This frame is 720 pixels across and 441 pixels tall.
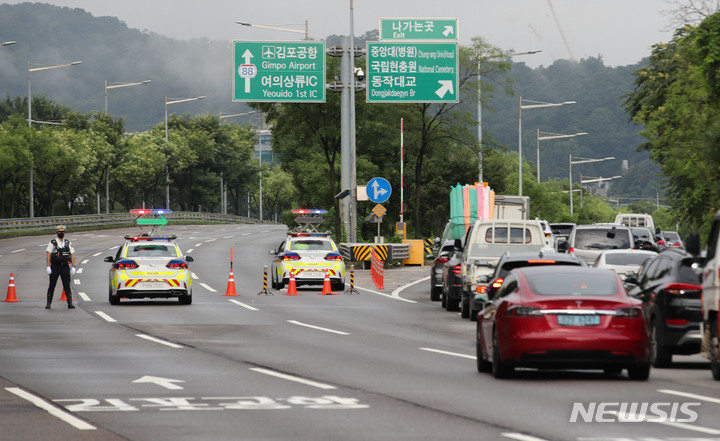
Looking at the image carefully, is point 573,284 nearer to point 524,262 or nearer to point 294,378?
point 294,378

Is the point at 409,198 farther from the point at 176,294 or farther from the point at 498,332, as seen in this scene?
the point at 498,332

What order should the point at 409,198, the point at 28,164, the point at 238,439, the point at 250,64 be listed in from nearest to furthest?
the point at 238,439
the point at 250,64
the point at 409,198
the point at 28,164

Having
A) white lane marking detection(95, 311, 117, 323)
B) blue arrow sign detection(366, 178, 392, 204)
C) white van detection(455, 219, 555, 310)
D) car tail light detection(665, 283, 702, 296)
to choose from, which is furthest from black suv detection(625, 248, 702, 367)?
blue arrow sign detection(366, 178, 392, 204)

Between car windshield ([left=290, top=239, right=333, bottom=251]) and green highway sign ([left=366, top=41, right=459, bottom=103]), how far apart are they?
11260 mm

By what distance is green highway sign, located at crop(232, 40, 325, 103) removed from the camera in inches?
1813

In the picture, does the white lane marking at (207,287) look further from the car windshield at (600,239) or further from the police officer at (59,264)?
the car windshield at (600,239)

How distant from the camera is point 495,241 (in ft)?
94.4

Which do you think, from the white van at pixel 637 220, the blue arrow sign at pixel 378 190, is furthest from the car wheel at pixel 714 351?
the white van at pixel 637 220

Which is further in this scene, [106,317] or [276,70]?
[276,70]

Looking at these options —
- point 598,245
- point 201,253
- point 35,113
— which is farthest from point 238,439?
point 35,113

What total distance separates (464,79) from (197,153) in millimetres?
72911

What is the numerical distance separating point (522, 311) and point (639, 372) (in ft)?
4.93

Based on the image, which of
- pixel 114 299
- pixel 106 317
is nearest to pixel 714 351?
pixel 106 317

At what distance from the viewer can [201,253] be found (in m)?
60.7
